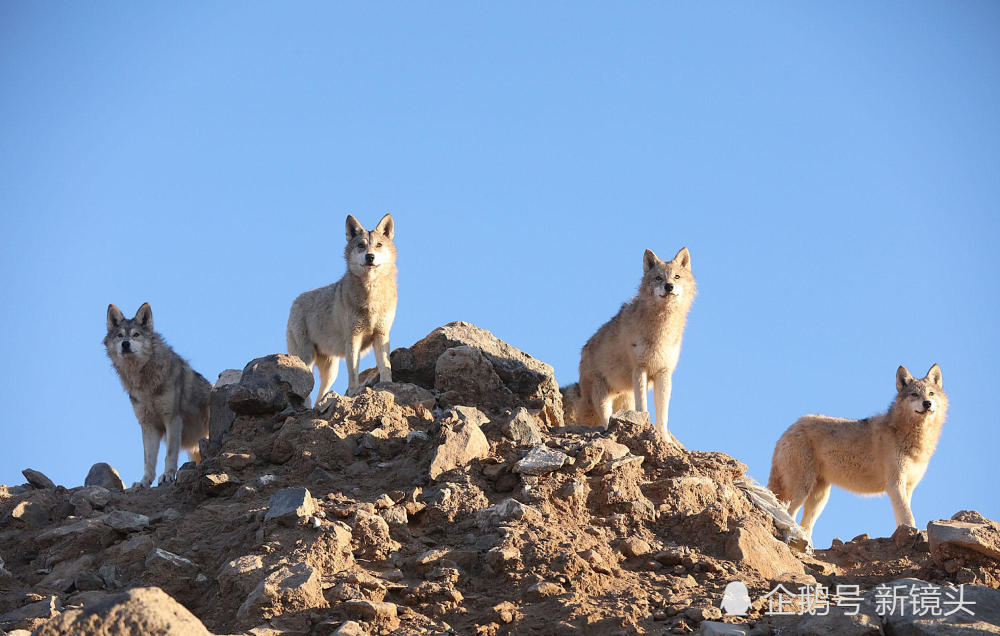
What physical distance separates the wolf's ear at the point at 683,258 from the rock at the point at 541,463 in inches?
230

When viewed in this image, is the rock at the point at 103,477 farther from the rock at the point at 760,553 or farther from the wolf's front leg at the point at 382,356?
the rock at the point at 760,553

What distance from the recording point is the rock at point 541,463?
1109cm

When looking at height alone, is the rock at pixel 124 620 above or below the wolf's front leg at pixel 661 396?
below

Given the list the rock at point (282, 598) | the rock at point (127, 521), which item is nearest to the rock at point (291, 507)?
the rock at point (282, 598)

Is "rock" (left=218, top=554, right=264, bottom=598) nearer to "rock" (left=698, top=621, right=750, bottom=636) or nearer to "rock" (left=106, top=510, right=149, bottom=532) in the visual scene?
"rock" (left=106, top=510, right=149, bottom=532)

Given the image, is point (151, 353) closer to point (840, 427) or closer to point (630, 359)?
point (630, 359)

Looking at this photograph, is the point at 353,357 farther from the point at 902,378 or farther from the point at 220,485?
the point at 902,378

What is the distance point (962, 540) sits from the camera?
10891mm

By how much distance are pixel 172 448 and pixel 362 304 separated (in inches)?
148

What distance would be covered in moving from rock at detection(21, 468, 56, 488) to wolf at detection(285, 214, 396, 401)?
4.47 metres

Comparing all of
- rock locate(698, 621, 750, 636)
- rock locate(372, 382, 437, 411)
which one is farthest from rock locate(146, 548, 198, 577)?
rock locate(698, 621, 750, 636)

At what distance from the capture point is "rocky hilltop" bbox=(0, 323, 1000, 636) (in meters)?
8.61

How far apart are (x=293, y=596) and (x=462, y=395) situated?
5511mm

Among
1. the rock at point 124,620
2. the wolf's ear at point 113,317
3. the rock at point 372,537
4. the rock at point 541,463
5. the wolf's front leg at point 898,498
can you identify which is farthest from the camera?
the wolf's front leg at point 898,498
